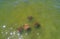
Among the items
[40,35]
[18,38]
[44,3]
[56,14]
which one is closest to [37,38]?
[40,35]

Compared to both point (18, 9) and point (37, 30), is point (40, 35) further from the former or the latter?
point (18, 9)

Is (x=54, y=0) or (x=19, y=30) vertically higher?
(x=54, y=0)

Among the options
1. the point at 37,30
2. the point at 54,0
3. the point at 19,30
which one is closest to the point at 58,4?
the point at 54,0

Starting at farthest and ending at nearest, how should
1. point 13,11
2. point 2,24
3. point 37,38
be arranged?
point 13,11 → point 2,24 → point 37,38

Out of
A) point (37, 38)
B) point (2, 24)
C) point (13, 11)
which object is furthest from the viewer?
point (13, 11)

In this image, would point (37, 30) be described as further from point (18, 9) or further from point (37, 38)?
point (18, 9)

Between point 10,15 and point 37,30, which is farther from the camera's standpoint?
point 10,15
